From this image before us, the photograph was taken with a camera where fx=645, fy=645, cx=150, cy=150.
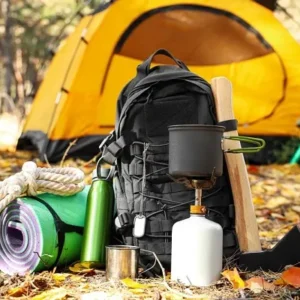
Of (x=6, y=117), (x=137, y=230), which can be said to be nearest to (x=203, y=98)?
(x=137, y=230)

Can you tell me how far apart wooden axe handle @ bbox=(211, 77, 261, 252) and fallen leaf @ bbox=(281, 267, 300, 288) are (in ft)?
1.01

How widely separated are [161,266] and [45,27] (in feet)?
44.8

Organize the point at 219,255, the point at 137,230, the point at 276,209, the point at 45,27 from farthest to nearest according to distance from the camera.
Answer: the point at 45,27 < the point at 276,209 < the point at 137,230 < the point at 219,255

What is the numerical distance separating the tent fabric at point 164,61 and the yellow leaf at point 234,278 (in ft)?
11.3

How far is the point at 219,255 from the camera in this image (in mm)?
2268

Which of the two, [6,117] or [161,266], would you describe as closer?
[161,266]

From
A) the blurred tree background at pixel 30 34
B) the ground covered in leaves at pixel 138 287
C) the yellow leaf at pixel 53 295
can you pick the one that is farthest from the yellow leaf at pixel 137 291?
the blurred tree background at pixel 30 34

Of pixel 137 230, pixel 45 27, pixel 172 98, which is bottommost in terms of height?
pixel 137 230

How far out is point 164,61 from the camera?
578 centimetres

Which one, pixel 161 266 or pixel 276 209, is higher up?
pixel 276 209

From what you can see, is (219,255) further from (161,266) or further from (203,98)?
(203,98)

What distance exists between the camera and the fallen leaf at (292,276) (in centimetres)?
214

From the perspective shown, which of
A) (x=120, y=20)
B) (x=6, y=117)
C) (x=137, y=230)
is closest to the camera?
(x=137, y=230)

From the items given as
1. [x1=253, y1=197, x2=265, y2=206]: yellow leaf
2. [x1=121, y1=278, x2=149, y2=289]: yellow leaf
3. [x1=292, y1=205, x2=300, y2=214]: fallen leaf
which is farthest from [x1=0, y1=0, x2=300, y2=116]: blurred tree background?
[x1=121, y1=278, x2=149, y2=289]: yellow leaf
